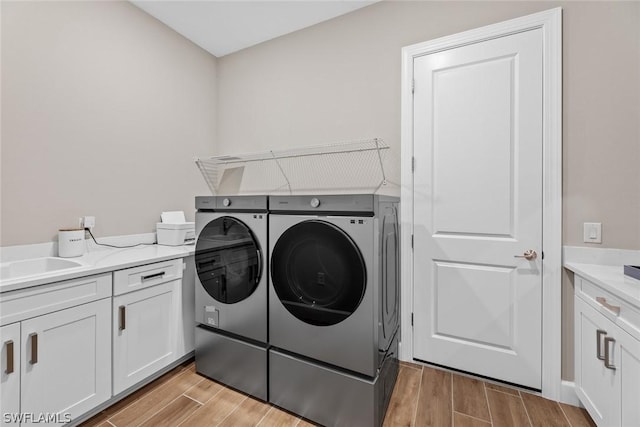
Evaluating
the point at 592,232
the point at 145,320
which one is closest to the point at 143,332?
the point at 145,320

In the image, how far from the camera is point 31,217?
5.63ft

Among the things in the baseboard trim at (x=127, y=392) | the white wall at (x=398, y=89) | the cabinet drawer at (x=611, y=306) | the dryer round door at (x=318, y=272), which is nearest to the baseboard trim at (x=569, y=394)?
the cabinet drawer at (x=611, y=306)

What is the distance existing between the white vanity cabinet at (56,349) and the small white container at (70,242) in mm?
461

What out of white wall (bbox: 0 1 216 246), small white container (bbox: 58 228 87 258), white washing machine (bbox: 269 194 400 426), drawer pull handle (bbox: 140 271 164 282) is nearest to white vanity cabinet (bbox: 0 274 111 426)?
drawer pull handle (bbox: 140 271 164 282)

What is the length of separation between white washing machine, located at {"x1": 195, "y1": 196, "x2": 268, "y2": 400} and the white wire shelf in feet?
2.82

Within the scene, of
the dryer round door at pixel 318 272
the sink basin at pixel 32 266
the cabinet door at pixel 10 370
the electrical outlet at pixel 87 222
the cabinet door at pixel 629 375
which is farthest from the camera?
the electrical outlet at pixel 87 222

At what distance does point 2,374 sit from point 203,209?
46.1 inches

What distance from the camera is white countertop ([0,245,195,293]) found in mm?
1241

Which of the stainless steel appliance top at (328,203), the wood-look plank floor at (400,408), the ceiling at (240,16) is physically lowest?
the wood-look plank floor at (400,408)

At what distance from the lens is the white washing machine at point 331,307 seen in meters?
1.41

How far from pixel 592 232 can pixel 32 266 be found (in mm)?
3244

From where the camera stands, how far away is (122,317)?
1622mm

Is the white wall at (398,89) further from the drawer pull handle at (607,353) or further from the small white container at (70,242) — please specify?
the small white container at (70,242)

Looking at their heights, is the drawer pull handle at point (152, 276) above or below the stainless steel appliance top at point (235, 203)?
below
